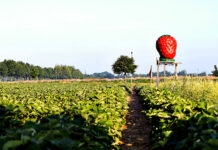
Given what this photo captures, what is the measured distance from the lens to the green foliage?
4797cm

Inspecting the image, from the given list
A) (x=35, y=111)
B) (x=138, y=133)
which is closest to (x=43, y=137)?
(x=35, y=111)

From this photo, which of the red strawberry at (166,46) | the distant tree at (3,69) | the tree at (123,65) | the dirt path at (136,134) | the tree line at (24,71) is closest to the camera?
the dirt path at (136,134)

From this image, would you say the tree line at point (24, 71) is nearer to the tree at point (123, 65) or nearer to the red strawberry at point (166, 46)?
the tree at point (123, 65)

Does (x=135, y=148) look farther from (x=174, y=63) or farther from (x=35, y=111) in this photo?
(x=174, y=63)

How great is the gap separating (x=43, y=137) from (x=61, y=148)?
27cm

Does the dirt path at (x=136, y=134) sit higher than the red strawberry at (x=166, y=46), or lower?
lower

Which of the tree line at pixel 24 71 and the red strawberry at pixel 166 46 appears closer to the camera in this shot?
the red strawberry at pixel 166 46

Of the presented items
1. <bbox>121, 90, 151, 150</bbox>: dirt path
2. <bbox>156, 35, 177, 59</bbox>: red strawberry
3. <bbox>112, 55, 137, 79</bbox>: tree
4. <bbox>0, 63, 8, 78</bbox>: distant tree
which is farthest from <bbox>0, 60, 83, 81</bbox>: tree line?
<bbox>121, 90, 151, 150</bbox>: dirt path

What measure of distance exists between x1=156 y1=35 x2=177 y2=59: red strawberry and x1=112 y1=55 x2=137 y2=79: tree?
3355cm

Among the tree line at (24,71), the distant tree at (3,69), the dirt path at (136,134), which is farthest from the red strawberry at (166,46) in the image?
the distant tree at (3,69)

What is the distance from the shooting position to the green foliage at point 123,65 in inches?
1889

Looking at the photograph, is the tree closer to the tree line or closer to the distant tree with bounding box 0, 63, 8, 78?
the tree line

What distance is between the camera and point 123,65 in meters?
47.7

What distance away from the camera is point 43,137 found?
6.12 ft
